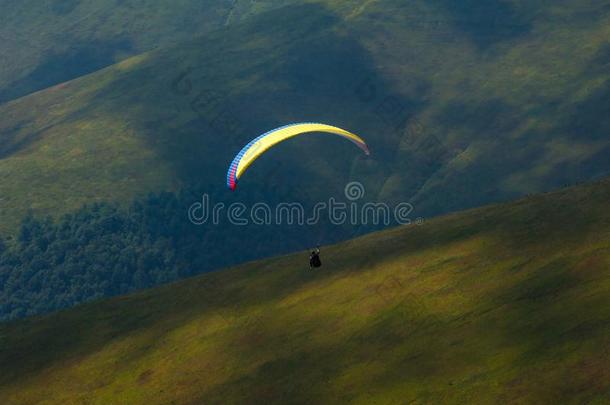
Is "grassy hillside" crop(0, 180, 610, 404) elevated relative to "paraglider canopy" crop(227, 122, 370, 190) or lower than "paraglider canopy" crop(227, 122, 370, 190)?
lower

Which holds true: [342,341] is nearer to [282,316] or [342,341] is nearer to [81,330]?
[282,316]

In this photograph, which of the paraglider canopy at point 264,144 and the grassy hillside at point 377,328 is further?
the paraglider canopy at point 264,144

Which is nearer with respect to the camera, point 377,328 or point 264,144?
point 264,144

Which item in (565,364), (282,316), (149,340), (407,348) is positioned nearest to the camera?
(565,364)

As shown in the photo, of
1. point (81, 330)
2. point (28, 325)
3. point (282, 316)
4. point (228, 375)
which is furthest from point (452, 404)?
point (28, 325)

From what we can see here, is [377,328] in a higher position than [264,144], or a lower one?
lower

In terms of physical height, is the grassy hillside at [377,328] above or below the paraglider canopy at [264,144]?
below

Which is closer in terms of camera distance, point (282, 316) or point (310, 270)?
point (282, 316)

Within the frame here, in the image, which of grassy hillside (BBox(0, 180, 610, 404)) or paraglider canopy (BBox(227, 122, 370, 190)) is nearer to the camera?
grassy hillside (BBox(0, 180, 610, 404))
